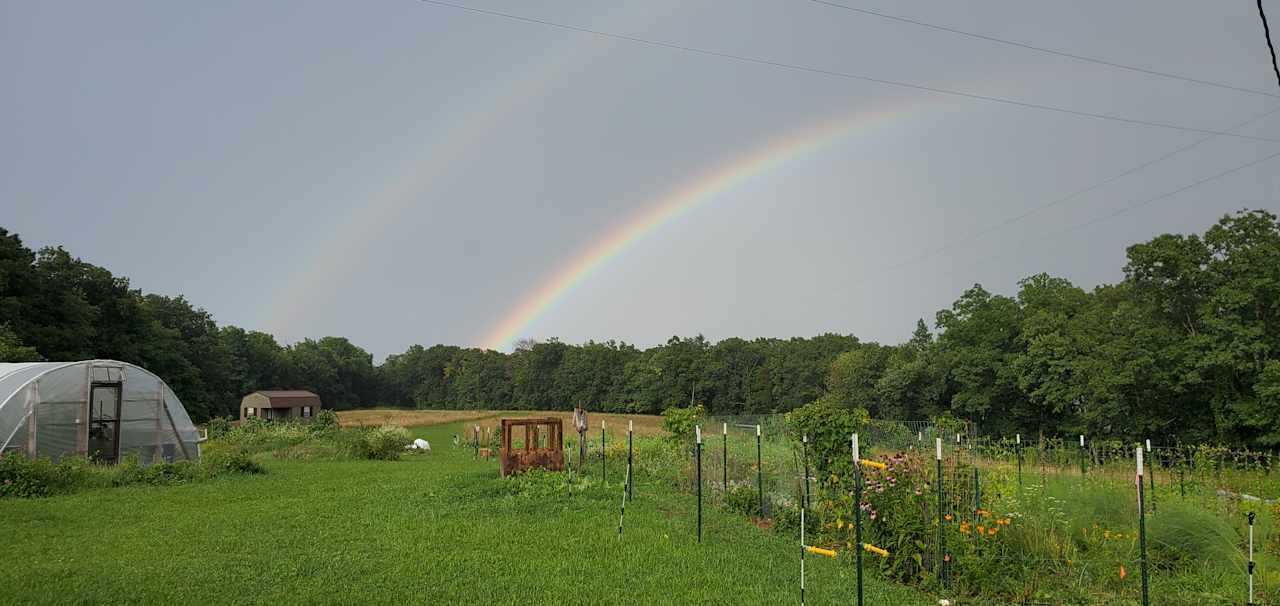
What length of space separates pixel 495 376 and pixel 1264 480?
339 ft

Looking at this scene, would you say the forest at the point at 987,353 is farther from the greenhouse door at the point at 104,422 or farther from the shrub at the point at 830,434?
the greenhouse door at the point at 104,422

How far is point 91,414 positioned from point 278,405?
4000 cm

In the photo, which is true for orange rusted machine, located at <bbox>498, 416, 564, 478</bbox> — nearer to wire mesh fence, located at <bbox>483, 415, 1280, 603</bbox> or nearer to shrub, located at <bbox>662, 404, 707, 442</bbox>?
shrub, located at <bbox>662, 404, 707, 442</bbox>

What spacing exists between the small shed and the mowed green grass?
44.1 m

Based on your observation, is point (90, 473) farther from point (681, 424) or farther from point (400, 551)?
point (681, 424)

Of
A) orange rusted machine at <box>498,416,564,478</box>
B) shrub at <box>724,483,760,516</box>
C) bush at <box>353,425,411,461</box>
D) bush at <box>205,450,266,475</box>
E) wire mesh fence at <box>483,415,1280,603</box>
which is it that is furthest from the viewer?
bush at <box>353,425,411,461</box>

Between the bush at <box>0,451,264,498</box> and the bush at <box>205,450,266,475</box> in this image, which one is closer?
the bush at <box>0,451,264,498</box>

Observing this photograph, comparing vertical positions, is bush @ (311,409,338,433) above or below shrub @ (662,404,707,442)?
below

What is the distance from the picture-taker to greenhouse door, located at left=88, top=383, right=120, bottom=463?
20016 millimetres

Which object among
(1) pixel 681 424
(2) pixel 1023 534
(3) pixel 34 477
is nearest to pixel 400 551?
(2) pixel 1023 534

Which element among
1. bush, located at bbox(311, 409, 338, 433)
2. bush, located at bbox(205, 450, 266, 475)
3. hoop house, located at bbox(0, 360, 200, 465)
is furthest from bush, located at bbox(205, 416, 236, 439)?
bush, located at bbox(205, 450, 266, 475)

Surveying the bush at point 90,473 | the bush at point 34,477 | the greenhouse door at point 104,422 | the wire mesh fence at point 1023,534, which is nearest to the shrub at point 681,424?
the wire mesh fence at point 1023,534

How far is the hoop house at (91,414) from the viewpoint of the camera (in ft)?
59.8

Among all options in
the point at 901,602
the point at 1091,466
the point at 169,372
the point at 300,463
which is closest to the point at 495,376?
the point at 169,372
